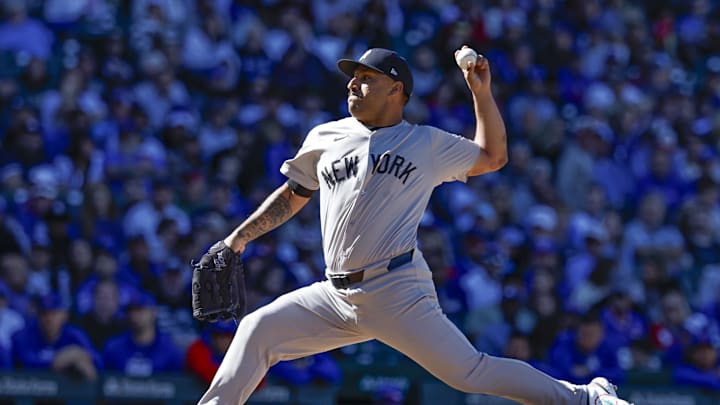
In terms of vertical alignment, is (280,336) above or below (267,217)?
below

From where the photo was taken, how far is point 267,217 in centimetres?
555

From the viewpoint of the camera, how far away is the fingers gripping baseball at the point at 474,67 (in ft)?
17.5

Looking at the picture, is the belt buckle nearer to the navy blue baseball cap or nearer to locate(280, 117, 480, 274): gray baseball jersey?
locate(280, 117, 480, 274): gray baseball jersey

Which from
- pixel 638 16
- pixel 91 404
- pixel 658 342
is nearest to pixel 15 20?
pixel 91 404

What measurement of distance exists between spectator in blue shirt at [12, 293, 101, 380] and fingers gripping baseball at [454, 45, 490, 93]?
3.76 m

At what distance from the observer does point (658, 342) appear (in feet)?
34.0

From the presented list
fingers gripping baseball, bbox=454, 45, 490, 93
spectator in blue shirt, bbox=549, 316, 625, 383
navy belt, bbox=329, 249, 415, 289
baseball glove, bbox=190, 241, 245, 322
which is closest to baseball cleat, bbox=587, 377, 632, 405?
navy belt, bbox=329, 249, 415, 289

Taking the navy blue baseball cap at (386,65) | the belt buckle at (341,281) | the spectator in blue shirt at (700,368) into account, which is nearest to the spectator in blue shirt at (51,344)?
the belt buckle at (341,281)

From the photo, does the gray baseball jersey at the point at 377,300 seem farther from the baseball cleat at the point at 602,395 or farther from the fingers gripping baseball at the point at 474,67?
the fingers gripping baseball at the point at 474,67

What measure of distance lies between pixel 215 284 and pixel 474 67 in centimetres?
149

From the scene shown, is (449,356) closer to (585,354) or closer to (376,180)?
(376,180)

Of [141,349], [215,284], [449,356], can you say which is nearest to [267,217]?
[215,284]

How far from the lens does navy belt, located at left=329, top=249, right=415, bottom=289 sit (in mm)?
5233

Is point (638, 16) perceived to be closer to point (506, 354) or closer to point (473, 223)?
point (473, 223)
